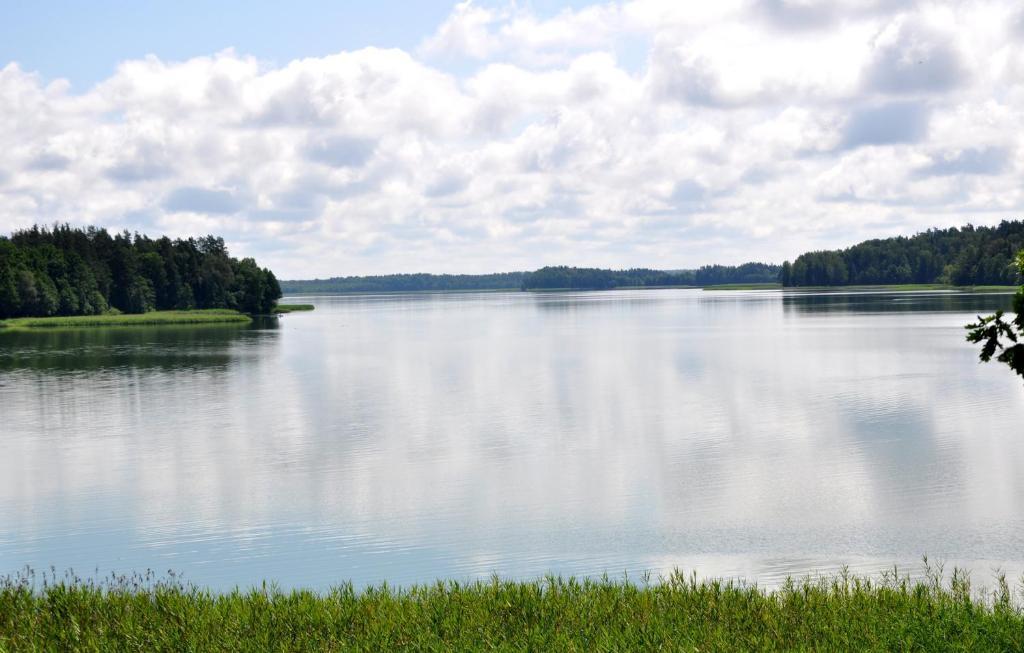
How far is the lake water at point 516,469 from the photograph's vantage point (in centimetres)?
2303

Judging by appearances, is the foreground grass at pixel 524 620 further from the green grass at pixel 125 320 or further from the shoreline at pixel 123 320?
the green grass at pixel 125 320

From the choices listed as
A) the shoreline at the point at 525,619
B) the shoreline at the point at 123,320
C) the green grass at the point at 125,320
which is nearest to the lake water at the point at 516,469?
the shoreline at the point at 525,619

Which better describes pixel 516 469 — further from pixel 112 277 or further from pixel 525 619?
pixel 112 277

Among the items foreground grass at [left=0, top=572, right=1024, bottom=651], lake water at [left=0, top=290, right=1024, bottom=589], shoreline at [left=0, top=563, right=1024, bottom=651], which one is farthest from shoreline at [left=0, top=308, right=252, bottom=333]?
shoreline at [left=0, top=563, right=1024, bottom=651]

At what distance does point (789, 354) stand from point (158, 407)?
154ft

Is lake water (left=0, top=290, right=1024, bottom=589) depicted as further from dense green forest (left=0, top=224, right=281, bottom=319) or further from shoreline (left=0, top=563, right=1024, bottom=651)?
dense green forest (left=0, top=224, right=281, bottom=319)

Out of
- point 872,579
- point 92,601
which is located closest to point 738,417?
point 872,579

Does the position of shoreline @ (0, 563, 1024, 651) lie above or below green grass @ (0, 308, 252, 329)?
below

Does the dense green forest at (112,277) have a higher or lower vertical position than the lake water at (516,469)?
higher

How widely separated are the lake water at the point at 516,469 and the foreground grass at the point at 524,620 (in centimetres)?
381

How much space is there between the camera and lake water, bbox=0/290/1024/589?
23.0 m

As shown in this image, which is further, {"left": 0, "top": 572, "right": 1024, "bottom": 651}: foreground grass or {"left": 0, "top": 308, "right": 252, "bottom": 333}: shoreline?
{"left": 0, "top": 308, "right": 252, "bottom": 333}: shoreline

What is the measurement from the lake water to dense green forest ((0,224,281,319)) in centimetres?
9007

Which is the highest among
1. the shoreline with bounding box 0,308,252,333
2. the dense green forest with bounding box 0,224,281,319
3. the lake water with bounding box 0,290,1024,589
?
the dense green forest with bounding box 0,224,281,319
